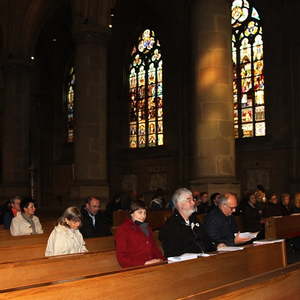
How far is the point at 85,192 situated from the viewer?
14094mm

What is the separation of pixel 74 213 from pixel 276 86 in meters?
13.9

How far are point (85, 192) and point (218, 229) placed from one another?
8.24 m

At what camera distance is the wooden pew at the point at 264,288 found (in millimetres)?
2922

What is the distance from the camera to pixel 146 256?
205 inches

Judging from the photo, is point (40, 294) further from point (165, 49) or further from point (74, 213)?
point (165, 49)

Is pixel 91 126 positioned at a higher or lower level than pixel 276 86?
lower

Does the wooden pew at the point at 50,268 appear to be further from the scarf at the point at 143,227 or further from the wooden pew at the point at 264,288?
the wooden pew at the point at 264,288

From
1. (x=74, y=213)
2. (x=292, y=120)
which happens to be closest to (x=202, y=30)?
(x=74, y=213)

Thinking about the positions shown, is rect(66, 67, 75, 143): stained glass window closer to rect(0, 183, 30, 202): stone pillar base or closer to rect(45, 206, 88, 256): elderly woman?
rect(0, 183, 30, 202): stone pillar base

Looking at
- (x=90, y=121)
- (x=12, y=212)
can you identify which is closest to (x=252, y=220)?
(x=12, y=212)

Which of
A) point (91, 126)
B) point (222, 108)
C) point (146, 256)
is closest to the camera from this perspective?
point (146, 256)

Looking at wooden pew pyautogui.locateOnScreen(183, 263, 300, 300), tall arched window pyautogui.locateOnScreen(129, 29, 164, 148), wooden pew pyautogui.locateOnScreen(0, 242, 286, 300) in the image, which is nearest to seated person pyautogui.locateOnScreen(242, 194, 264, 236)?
wooden pew pyautogui.locateOnScreen(0, 242, 286, 300)

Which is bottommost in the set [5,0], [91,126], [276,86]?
[91,126]

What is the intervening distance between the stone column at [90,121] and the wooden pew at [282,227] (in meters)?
6.01
